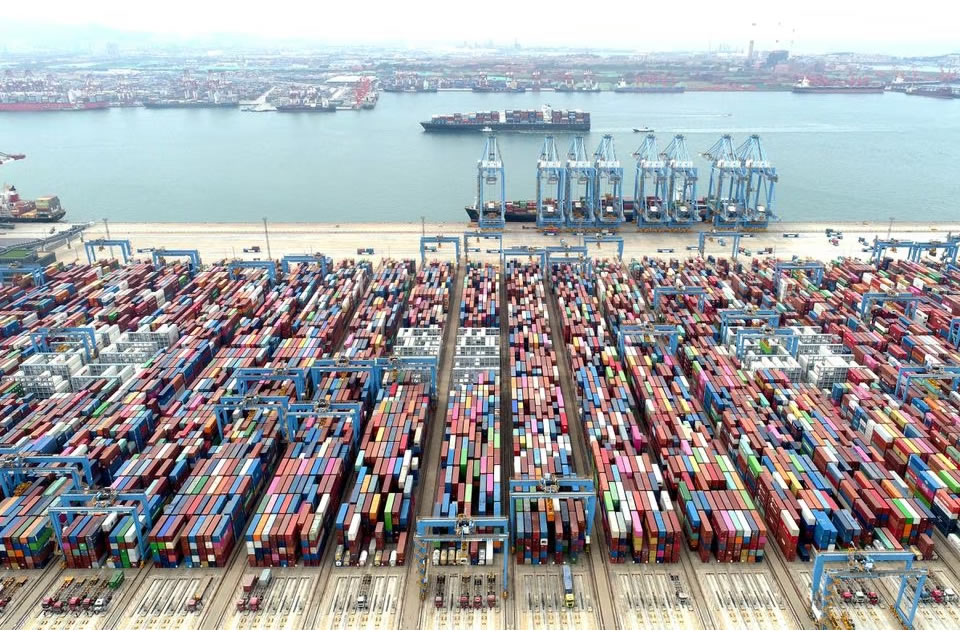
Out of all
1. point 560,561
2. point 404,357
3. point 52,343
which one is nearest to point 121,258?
point 52,343

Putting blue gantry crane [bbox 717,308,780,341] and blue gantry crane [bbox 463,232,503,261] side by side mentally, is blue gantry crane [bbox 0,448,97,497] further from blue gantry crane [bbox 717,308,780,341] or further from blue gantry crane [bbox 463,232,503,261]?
blue gantry crane [bbox 463,232,503,261]

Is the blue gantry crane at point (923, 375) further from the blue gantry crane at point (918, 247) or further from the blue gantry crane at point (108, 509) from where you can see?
the blue gantry crane at point (108, 509)

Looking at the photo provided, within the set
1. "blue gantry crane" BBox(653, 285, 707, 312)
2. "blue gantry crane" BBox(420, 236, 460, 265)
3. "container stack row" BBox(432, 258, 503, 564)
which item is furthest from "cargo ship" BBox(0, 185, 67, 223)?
"blue gantry crane" BBox(653, 285, 707, 312)

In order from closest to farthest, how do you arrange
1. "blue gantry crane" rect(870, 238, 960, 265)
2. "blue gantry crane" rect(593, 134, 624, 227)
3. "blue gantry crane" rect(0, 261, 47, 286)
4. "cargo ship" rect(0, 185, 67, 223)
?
1. "blue gantry crane" rect(0, 261, 47, 286)
2. "blue gantry crane" rect(870, 238, 960, 265)
3. "blue gantry crane" rect(593, 134, 624, 227)
4. "cargo ship" rect(0, 185, 67, 223)

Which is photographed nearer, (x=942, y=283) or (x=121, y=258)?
(x=942, y=283)

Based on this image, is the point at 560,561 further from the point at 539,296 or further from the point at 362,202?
the point at 362,202

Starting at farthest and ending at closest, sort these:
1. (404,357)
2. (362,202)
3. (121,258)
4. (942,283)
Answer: (362,202) < (121,258) < (942,283) < (404,357)
